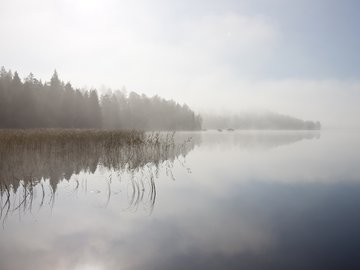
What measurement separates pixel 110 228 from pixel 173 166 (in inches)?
423

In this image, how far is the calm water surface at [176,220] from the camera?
559cm

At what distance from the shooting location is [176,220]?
7.97 m

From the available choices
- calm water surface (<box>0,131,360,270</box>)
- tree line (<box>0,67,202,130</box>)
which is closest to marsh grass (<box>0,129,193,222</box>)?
calm water surface (<box>0,131,360,270</box>)

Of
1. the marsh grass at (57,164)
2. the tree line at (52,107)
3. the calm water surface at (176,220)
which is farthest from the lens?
the tree line at (52,107)

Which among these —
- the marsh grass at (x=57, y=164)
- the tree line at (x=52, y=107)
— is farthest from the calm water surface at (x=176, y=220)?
the tree line at (x=52, y=107)

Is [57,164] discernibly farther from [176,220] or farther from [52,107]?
[52,107]

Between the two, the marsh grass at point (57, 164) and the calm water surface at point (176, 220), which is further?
the marsh grass at point (57, 164)

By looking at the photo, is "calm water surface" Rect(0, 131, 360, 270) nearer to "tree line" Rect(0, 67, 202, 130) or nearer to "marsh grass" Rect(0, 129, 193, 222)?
"marsh grass" Rect(0, 129, 193, 222)

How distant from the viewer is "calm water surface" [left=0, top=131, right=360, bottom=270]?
5590 mm

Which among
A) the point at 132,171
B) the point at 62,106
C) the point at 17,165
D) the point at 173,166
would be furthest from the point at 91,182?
the point at 62,106

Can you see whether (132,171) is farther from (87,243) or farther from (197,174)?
(87,243)

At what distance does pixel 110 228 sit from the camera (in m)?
7.20

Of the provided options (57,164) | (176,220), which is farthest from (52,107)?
(176,220)

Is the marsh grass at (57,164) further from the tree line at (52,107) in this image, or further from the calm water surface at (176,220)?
the tree line at (52,107)
